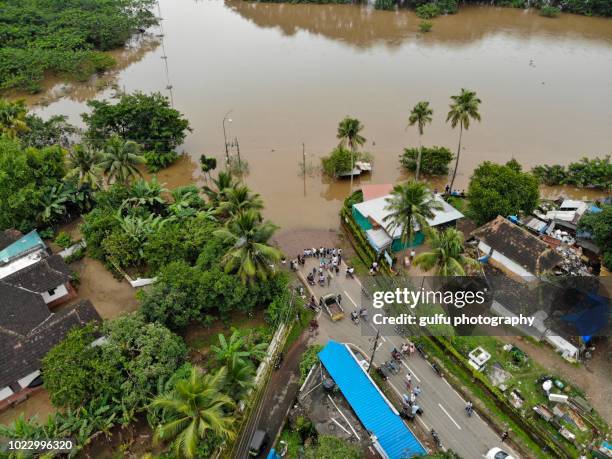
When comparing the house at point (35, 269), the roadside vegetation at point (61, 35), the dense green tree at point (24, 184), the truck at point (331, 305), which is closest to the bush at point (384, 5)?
the roadside vegetation at point (61, 35)

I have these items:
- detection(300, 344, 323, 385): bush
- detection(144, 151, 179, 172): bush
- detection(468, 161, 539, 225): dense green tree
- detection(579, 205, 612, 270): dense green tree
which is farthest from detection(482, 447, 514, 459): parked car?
detection(144, 151, 179, 172): bush

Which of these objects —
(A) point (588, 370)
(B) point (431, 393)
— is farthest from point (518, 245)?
(B) point (431, 393)

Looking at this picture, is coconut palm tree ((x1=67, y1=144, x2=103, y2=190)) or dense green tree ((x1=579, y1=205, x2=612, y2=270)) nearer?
dense green tree ((x1=579, y1=205, x2=612, y2=270))

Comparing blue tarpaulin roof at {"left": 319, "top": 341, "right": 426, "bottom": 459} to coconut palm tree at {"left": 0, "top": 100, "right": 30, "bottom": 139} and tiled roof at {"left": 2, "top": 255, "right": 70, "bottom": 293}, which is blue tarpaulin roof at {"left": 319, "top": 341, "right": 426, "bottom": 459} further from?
coconut palm tree at {"left": 0, "top": 100, "right": 30, "bottom": 139}

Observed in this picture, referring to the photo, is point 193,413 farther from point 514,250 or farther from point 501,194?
point 501,194

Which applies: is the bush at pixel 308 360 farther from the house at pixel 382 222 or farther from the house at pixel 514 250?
the house at pixel 514 250
